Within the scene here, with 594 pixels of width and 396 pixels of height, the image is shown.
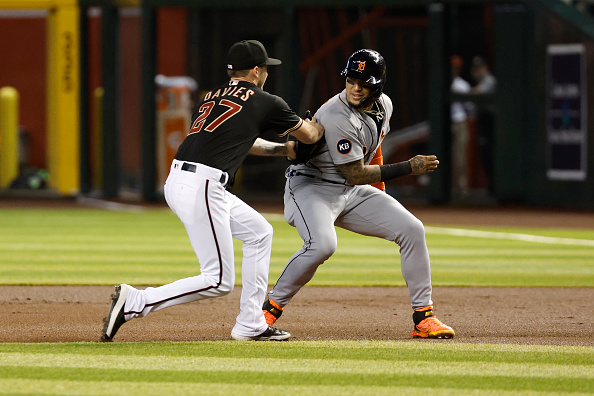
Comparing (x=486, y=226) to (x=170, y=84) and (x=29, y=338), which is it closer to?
(x=170, y=84)

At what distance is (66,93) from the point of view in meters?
19.8

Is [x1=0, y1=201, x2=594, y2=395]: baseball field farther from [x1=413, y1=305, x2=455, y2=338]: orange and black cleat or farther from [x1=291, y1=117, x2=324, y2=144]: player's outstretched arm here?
[x1=291, y1=117, x2=324, y2=144]: player's outstretched arm

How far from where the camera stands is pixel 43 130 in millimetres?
25047

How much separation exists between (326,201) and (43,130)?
1970 centimetres

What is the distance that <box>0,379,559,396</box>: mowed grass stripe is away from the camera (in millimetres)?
4570

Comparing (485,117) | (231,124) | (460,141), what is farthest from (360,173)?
(485,117)

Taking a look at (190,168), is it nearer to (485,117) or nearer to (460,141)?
(460,141)

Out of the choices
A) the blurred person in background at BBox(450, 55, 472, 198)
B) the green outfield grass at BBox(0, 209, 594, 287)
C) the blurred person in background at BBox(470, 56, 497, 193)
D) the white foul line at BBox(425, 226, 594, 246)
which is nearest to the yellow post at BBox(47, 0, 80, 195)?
the green outfield grass at BBox(0, 209, 594, 287)

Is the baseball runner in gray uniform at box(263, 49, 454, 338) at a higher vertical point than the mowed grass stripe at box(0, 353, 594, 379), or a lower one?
higher

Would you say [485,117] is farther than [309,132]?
Yes

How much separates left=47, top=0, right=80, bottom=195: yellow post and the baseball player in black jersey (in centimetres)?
1449

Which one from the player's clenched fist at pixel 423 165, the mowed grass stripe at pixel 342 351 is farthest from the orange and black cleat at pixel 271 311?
the player's clenched fist at pixel 423 165

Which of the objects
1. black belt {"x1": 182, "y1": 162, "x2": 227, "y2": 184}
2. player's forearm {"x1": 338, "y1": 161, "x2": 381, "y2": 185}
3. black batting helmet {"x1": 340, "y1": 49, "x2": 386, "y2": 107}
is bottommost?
player's forearm {"x1": 338, "y1": 161, "x2": 381, "y2": 185}

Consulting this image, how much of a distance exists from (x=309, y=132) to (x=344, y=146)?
0.30 meters
